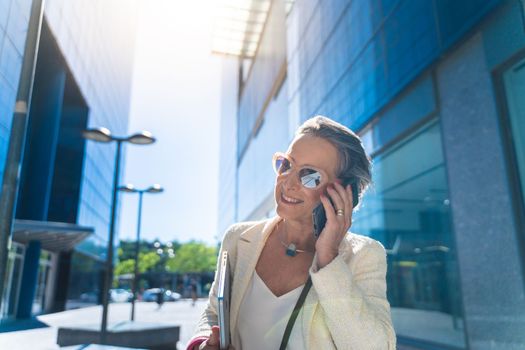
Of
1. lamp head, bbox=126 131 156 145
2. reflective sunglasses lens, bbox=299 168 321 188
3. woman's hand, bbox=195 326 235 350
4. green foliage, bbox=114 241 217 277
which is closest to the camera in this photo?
woman's hand, bbox=195 326 235 350

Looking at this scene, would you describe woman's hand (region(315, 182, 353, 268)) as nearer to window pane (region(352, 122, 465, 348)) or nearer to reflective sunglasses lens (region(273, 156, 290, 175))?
reflective sunglasses lens (region(273, 156, 290, 175))

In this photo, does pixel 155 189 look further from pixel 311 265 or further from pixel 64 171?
pixel 311 265

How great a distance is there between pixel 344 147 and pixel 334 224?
412mm

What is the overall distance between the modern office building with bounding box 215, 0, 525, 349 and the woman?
0.37 meters

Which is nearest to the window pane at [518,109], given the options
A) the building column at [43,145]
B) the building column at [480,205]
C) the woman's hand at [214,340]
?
the building column at [480,205]

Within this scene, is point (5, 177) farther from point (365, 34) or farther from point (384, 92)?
point (365, 34)

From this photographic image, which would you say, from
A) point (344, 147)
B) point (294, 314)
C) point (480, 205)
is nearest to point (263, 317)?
point (294, 314)

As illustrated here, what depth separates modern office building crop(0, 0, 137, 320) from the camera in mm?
18750

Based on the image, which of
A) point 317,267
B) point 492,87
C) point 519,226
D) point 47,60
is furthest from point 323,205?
point 47,60

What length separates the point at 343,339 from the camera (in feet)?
4.67

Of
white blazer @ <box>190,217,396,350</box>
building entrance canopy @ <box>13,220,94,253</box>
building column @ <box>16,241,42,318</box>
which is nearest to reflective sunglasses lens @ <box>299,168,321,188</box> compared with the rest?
white blazer @ <box>190,217,396,350</box>

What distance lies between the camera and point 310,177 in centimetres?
177

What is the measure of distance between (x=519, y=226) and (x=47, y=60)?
19619 millimetres

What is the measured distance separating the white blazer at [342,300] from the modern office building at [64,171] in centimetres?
783
